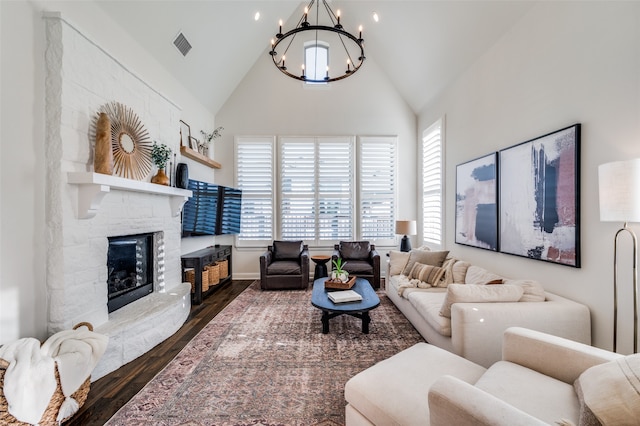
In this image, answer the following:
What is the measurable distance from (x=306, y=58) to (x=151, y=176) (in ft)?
13.0

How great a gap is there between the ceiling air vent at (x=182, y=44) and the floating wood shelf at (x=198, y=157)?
1321 mm

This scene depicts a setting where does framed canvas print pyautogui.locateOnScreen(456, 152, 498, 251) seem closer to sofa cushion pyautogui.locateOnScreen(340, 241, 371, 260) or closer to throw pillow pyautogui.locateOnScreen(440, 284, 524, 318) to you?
throw pillow pyautogui.locateOnScreen(440, 284, 524, 318)

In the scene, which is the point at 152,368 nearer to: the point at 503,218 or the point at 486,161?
the point at 503,218

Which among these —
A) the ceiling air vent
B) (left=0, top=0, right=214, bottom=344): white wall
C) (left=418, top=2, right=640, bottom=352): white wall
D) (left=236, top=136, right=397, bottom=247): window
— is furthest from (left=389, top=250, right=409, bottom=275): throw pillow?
the ceiling air vent

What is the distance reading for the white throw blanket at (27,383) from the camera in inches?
59.1

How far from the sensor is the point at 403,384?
1.43 m

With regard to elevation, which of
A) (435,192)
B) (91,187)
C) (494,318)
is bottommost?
(494,318)

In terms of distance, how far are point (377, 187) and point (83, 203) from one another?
4619 millimetres

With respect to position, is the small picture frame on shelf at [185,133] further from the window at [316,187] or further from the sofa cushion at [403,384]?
the sofa cushion at [403,384]

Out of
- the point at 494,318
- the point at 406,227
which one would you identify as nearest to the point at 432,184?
the point at 406,227

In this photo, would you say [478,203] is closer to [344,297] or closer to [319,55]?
[344,297]

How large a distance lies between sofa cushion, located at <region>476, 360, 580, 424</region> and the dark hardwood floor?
2.37 m

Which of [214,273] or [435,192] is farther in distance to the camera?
[435,192]

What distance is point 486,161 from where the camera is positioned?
330 cm
